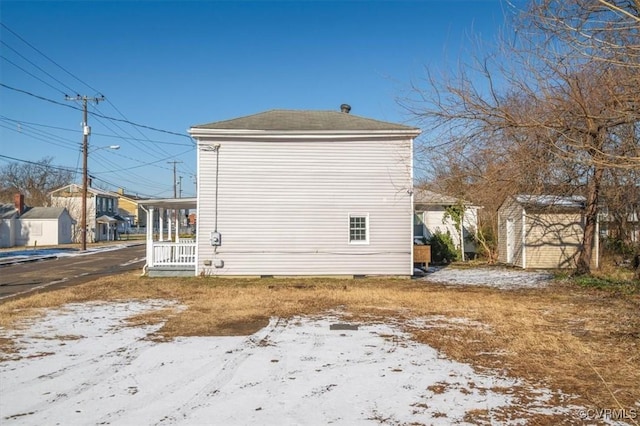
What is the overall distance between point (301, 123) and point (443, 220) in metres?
10.4

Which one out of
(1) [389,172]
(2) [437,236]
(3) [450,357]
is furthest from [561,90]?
(2) [437,236]

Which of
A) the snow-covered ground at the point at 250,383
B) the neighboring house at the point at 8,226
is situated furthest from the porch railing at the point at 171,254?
the neighboring house at the point at 8,226

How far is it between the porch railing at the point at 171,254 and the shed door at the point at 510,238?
12.5 m

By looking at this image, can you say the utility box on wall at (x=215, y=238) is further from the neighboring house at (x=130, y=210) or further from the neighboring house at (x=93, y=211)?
the neighboring house at (x=130, y=210)

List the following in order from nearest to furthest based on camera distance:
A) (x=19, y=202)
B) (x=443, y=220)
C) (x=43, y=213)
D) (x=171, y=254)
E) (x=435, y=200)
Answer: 1. (x=171, y=254)
2. (x=435, y=200)
3. (x=443, y=220)
4. (x=19, y=202)
5. (x=43, y=213)

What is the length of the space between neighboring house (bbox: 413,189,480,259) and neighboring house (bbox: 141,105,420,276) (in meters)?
5.98

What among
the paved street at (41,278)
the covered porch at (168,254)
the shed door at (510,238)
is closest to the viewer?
the paved street at (41,278)

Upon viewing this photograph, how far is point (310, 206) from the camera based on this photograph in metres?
15.9

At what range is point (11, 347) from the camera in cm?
650

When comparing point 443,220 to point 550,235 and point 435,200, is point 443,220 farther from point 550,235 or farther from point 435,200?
point 550,235

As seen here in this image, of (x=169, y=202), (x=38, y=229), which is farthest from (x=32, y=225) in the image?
(x=169, y=202)

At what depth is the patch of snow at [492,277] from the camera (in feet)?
47.2

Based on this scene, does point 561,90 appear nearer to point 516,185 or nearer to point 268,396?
point 516,185

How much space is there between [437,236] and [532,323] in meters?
14.6
